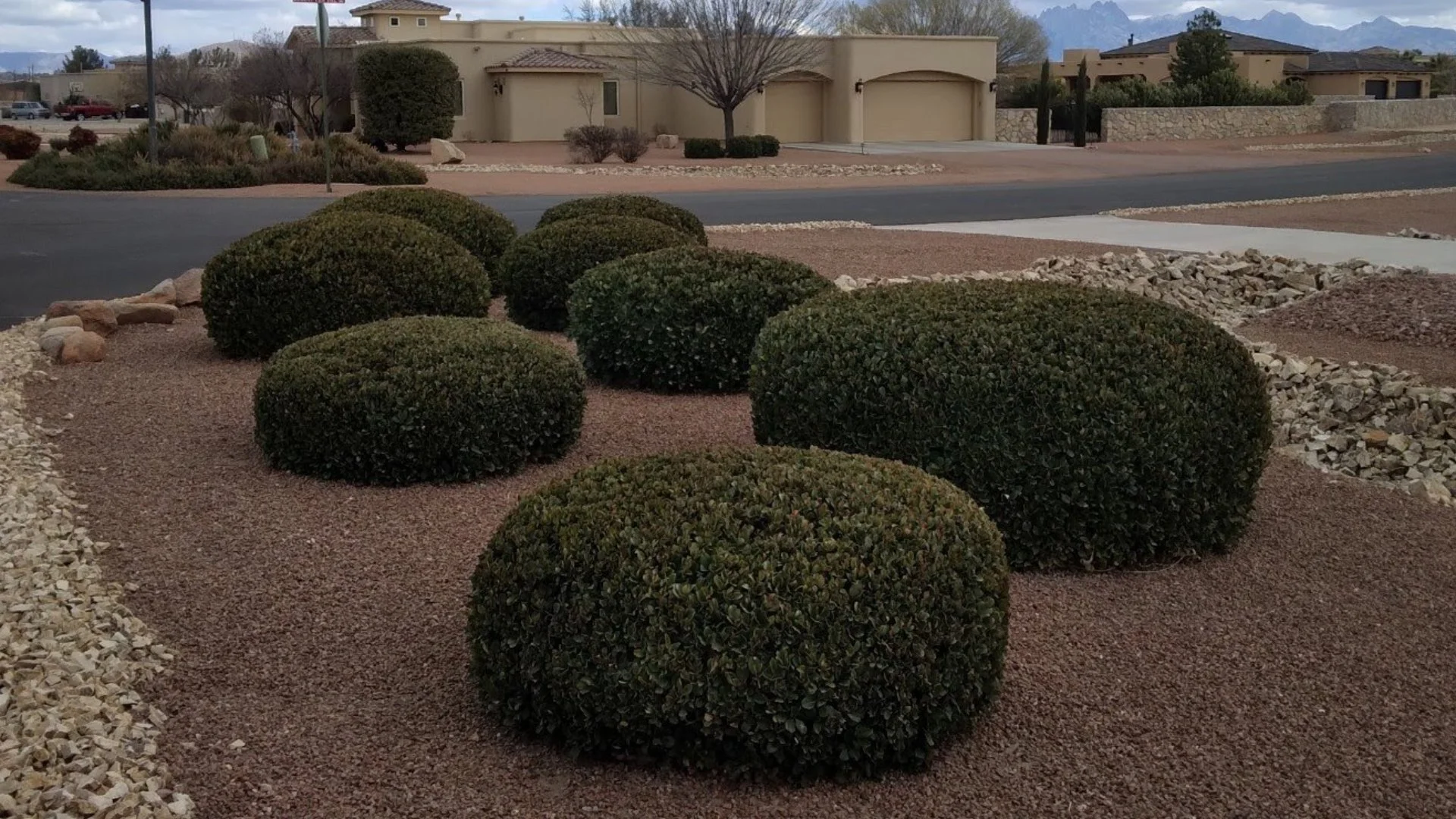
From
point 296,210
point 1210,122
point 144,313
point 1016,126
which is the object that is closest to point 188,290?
point 144,313

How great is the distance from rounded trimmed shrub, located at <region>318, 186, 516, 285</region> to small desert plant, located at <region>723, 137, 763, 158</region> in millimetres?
30842

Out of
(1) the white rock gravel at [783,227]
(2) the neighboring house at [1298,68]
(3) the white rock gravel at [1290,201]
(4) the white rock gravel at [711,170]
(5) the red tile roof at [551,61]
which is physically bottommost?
(1) the white rock gravel at [783,227]

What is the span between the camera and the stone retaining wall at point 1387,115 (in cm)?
6144

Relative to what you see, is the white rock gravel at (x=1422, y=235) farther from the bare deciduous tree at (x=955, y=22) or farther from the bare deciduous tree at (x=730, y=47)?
the bare deciduous tree at (x=955, y=22)

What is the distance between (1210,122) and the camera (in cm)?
5919

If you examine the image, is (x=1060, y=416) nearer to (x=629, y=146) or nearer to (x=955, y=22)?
(x=629, y=146)

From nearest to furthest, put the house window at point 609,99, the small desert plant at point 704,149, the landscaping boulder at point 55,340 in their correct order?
the landscaping boulder at point 55,340 < the small desert plant at point 704,149 < the house window at point 609,99

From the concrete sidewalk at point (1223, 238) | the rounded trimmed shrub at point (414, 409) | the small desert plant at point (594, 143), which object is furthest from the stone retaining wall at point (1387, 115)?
the rounded trimmed shrub at point (414, 409)

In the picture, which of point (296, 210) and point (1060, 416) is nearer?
point (1060, 416)

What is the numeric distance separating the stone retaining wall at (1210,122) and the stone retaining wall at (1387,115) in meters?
0.47

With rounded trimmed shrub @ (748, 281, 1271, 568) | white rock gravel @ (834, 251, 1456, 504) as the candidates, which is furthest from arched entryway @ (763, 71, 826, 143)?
rounded trimmed shrub @ (748, 281, 1271, 568)

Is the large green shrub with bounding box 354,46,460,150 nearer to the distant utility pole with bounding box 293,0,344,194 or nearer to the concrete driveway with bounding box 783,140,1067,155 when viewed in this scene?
the distant utility pole with bounding box 293,0,344,194

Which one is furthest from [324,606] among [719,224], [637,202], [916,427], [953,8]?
[953,8]

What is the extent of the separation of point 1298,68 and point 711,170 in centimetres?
5494
